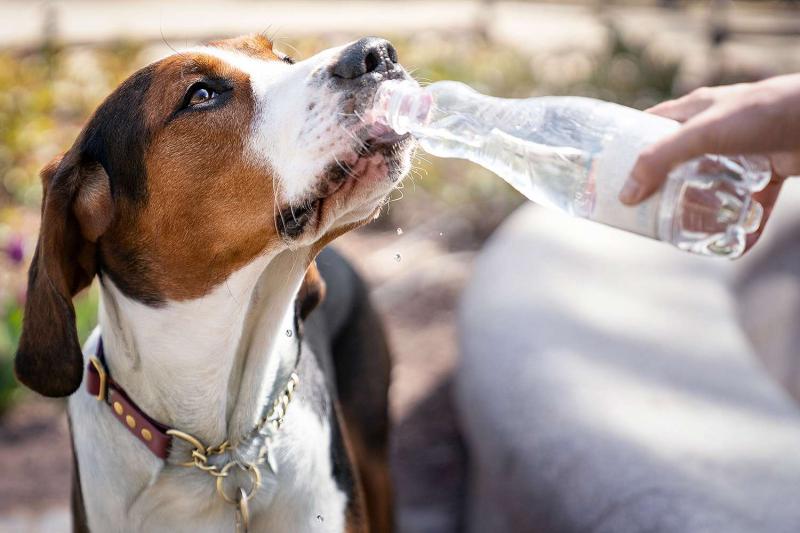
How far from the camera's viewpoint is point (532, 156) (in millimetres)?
2436

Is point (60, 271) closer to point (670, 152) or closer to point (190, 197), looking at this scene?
point (190, 197)

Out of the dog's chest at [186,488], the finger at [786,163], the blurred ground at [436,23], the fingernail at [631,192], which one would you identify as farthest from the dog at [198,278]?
the blurred ground at [436,23]

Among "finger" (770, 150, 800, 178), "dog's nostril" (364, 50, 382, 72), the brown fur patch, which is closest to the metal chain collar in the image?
the brown fur patch

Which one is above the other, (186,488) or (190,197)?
(190,197)

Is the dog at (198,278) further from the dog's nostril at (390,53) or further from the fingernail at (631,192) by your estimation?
the fingernail at (631,192)

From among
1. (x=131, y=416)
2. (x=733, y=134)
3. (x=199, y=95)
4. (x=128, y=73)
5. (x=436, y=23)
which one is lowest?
(x=436, y=23)

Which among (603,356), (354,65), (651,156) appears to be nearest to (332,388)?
(603,356)

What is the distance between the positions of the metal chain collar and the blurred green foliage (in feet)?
6.91

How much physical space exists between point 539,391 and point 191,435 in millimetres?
1323

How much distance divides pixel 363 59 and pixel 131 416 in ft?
3.56

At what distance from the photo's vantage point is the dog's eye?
2514 mm

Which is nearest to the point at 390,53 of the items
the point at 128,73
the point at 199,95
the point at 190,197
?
the point at 199,95

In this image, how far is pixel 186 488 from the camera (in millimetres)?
2551

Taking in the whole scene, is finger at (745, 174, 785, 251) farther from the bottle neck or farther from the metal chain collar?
the metal chain collar
